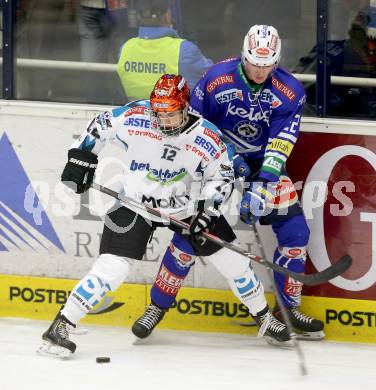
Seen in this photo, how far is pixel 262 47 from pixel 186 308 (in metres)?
1.45

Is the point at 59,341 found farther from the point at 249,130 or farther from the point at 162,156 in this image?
the point at 249,130

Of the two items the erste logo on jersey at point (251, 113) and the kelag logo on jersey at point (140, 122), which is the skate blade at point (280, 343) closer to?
the erste logo on jersey at point (251, 113)

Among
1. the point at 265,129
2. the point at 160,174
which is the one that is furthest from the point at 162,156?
the point at 265,129

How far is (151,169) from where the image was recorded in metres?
5.75

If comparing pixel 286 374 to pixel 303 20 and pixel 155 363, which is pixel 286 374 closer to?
pixel 155 363

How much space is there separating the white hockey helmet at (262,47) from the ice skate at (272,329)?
3.89ft

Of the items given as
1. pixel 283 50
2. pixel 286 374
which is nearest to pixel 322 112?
pixel 283 50

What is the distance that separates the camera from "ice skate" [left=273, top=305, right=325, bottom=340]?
6.20 meters

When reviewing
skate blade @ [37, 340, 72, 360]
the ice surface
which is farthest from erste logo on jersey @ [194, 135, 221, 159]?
skate blade @ [37, 340, 72, 360]

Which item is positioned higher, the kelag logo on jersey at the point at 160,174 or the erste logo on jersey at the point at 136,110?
the erste logo on jersey at the point at 136,110

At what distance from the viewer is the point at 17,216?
6.46 metres

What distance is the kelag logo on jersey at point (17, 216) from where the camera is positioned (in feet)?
21.1

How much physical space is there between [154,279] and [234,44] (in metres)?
1.26

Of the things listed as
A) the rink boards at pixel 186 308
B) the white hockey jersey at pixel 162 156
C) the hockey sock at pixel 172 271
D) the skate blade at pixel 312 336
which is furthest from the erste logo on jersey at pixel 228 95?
the skate blade at pixel 312 336
